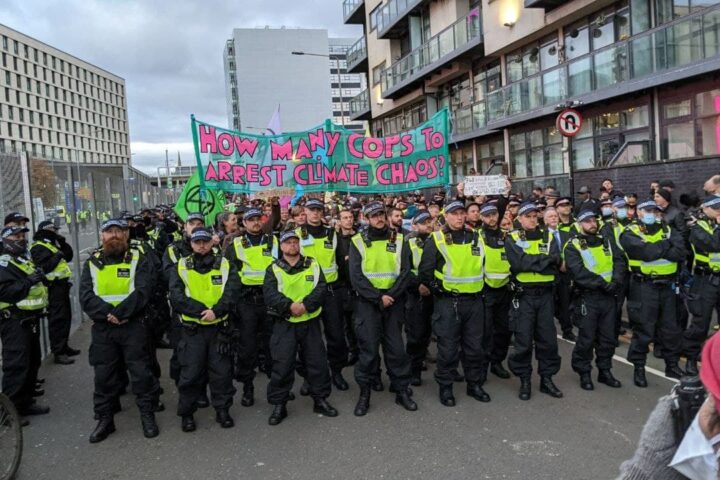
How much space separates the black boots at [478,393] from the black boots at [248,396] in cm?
227

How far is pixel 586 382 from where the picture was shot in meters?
5.78

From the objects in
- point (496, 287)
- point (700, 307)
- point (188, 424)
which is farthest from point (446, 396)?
point (700, 307)

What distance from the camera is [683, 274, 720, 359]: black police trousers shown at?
5.96 metres

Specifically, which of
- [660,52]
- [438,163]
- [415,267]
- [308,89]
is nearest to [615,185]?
[660,52]

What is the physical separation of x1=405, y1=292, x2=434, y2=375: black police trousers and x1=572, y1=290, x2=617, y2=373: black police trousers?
1.65 m

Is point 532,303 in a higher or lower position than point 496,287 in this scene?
lower

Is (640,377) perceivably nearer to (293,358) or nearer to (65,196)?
(293,358)

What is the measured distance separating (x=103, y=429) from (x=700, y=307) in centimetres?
618

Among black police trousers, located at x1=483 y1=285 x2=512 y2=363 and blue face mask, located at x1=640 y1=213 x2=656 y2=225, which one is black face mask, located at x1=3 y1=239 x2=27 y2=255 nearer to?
black police trousers, located at x1=483 y1=285 x2=512 y2=363

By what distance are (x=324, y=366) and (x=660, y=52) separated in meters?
13.2

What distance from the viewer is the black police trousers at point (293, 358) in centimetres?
537

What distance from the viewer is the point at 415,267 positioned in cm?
647

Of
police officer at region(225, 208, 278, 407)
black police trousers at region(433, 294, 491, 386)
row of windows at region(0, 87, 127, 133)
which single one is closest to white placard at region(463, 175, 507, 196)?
black police trousers at region(433, 294, 491, 386)

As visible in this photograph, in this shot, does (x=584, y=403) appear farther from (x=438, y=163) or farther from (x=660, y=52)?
(x=660, y=52)
